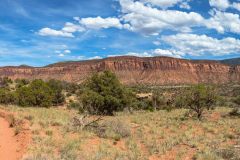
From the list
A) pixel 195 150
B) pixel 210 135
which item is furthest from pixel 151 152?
pixel 210 135

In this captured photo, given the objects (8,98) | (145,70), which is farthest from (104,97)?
(145,70)

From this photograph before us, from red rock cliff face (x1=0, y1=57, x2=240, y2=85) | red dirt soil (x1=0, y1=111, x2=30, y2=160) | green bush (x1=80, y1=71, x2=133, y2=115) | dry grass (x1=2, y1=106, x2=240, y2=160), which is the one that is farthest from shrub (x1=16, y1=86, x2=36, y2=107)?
red rock cliff face (x1=0, y1=57, x2=240, y2=85)

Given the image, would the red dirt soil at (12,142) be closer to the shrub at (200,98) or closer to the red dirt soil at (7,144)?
the red dirt soil at (7,144)

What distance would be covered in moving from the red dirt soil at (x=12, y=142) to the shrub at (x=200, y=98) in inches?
620

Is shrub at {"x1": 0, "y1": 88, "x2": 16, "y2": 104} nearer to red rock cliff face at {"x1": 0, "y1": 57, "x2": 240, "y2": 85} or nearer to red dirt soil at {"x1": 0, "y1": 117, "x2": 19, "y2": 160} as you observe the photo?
red dirt soil at {"x1": 0, "y1": 117, "x2": 19, "y2": 160}

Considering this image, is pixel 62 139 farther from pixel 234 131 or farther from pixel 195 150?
pixel 234 131

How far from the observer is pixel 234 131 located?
19719 mm

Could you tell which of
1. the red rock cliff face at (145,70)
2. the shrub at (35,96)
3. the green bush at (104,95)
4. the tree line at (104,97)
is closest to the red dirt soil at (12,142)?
the green bush at (104,95)

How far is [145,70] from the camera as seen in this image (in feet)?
578

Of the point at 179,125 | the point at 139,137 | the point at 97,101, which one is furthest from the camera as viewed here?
the point at 97,101

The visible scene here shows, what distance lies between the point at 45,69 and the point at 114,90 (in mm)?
154547

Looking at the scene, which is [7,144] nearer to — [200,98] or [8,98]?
[200,98]

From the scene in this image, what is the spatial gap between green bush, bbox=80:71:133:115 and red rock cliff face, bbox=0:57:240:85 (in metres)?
132

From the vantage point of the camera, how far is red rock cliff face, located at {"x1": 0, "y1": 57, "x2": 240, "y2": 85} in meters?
170
